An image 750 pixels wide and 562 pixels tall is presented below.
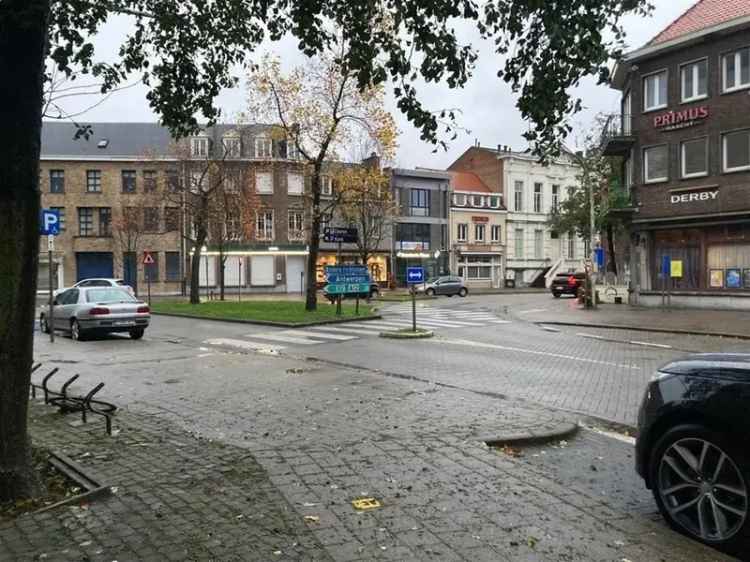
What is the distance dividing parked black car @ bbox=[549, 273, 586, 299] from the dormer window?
21136mm

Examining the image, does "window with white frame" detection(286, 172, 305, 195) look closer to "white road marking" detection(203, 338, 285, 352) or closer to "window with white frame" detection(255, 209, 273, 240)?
"window with white frame" detection(255, 209, 273, 240)

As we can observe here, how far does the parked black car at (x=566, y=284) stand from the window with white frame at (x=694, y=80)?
586 inches

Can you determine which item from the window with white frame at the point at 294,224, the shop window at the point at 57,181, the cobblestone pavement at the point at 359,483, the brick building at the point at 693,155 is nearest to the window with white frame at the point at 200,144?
the window with white frame at the point at 294,224

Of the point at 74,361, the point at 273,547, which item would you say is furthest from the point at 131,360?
the point at 273,547

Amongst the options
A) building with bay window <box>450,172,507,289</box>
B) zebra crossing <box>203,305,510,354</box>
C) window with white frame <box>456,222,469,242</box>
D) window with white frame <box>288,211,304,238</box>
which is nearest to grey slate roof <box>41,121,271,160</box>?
window with white frame <box>288,211,304,238</box>

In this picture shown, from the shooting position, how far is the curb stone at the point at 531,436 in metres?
6.12

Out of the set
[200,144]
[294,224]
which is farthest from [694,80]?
[294,224]

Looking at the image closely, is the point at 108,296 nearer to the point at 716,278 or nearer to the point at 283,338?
the point at 283,338

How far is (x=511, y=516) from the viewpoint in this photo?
419 centimetres

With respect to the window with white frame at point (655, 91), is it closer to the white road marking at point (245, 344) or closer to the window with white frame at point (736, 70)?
the window with white frame at point (736, 70)

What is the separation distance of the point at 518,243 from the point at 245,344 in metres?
53.0

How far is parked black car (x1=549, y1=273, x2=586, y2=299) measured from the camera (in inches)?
1590

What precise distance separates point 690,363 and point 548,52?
97.0 inches

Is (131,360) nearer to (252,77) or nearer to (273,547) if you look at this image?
(273,547)
